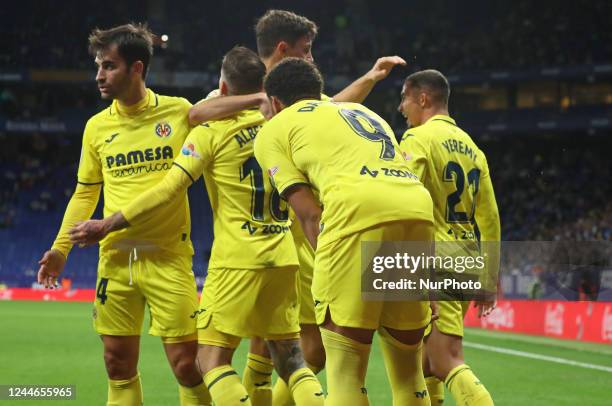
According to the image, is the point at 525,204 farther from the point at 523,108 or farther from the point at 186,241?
the point at 186,241

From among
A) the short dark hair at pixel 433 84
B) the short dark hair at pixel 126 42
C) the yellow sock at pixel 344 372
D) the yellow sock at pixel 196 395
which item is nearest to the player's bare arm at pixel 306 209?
the yellow sock at pixel 344 372

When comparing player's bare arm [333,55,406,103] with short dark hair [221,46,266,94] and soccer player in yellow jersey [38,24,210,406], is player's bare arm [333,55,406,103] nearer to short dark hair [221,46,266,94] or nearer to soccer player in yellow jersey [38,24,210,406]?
short dark hair [221,46,266,94]

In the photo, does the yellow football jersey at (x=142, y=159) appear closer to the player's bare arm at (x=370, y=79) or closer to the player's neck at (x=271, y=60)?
the player's neck at (x=271, y=60)

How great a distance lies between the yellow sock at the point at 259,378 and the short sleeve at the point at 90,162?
5.05ft

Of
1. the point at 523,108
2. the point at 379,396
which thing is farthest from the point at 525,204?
the point at 379,396

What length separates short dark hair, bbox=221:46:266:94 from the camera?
550cm

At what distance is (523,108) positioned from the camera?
36375 millimetres

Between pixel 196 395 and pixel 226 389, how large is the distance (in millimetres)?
514

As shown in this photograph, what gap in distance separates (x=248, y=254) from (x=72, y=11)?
3515 cm

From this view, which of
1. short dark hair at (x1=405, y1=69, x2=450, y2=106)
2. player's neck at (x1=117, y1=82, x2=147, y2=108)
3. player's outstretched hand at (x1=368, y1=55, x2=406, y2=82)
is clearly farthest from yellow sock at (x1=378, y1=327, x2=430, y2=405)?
player's neck at (x1=117, y1=82, x2=147, y2=108)

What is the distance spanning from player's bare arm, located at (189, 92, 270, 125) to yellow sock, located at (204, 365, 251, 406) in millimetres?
1438

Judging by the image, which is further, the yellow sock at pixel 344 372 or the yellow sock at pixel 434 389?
the yellow sock at pixel 434 389

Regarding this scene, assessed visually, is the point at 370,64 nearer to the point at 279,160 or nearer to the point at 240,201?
the point at 240,201

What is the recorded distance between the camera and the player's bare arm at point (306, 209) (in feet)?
14.5
